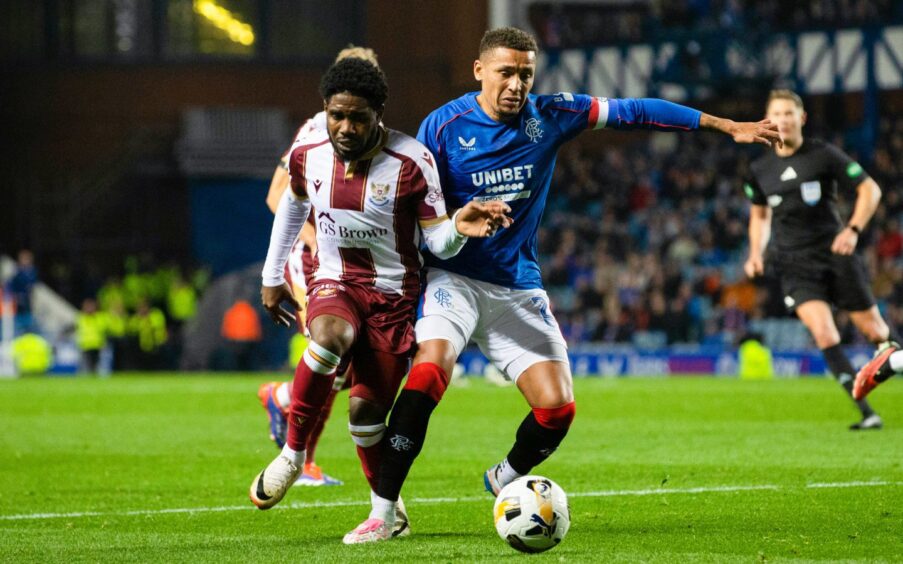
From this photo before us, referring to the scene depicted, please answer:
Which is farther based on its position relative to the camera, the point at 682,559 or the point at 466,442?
the point at 466,442

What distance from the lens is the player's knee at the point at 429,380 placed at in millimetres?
5941

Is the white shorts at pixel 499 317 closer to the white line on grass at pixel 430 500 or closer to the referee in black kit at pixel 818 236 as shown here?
the white line on grass at pixel 430 500

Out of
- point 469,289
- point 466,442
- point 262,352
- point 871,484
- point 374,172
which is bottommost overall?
point 262,352

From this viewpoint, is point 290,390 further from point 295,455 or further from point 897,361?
point 897,361

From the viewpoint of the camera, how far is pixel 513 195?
6324mm

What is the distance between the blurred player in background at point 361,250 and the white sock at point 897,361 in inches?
158

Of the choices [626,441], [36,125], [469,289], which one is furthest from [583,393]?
[36,125]

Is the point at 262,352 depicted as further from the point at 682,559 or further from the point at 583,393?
the point at 682,559

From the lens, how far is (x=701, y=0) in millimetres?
29688

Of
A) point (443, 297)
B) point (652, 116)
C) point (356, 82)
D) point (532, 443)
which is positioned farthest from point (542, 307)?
point (356, 82)

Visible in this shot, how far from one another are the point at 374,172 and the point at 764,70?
22397mm

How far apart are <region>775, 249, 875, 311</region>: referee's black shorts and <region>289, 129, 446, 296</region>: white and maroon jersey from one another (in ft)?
17.7

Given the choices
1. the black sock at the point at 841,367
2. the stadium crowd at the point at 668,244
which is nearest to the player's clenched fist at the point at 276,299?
the black sock at the point at 841,367

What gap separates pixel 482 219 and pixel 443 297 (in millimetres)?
623
